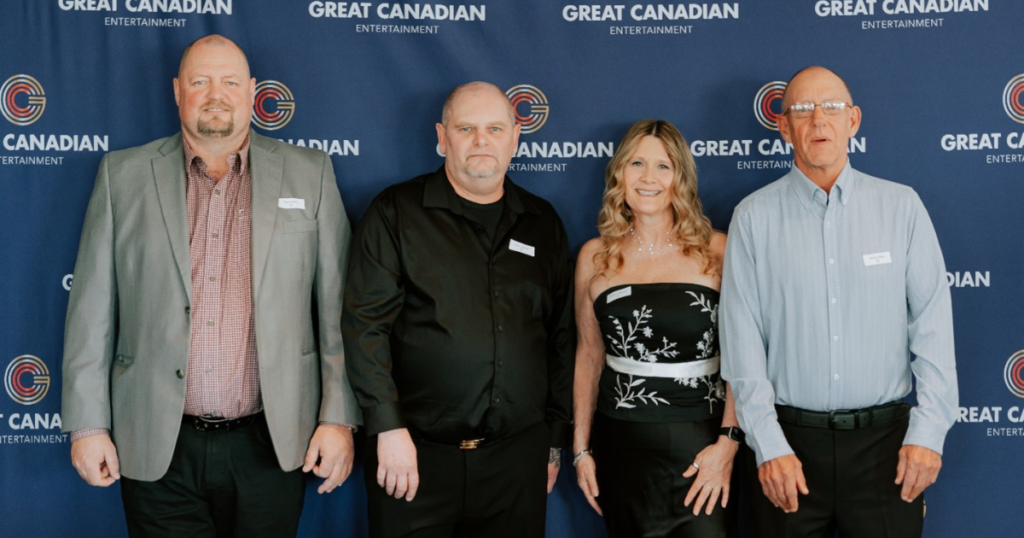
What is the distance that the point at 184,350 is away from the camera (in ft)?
7.84

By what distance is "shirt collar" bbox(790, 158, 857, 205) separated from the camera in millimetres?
2480

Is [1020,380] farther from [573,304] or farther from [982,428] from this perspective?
[573,304]

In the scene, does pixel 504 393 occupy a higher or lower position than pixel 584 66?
lower

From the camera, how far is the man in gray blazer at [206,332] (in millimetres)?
2418

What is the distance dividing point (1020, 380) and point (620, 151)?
174cm

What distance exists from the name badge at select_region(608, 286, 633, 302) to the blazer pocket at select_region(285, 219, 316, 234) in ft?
3.20

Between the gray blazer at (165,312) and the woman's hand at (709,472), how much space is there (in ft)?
3.53

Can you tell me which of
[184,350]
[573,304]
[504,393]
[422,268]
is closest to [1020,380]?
[573,304]

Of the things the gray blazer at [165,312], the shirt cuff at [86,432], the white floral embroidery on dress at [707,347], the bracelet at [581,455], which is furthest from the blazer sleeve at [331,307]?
the white floral embroidery on dress at [707,347]

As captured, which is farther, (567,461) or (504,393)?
(567,461)

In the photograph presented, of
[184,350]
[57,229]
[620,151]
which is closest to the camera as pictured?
[184,350]

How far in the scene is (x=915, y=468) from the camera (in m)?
2.34

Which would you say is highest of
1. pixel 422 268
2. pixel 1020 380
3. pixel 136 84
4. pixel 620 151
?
pixel 136 84

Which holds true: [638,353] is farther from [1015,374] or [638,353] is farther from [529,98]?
[1015,374]
